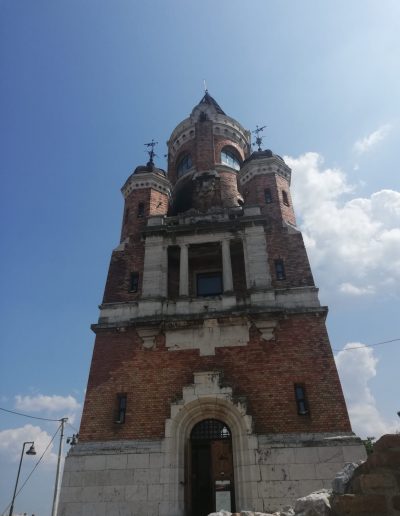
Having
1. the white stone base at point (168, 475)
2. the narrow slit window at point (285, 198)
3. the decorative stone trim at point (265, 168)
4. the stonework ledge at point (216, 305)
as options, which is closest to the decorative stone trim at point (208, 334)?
Result: the stonework ledge at point (216, 305)

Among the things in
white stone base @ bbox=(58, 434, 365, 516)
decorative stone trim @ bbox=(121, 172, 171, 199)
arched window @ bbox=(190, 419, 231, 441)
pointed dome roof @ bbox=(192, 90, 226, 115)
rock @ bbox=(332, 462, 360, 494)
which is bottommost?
rock @ bbox=(332, 462, 360, 494)

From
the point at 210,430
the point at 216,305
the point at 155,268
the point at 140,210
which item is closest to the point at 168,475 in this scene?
the point at 210,430

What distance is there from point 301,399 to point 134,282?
839cm

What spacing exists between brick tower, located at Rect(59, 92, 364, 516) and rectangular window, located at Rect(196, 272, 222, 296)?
5 centimetres

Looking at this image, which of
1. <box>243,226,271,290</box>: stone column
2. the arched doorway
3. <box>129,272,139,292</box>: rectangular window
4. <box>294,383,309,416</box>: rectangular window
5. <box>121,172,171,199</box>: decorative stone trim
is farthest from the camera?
<box>121,172,171,199</box>: decorative stone trim

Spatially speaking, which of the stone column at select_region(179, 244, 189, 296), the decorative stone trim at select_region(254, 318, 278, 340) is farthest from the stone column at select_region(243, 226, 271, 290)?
the stone column at select_region(179, 244, 189, 296)

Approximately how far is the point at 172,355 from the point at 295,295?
5360mm

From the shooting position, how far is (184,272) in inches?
684

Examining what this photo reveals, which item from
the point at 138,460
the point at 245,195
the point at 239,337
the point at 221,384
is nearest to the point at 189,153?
the point at 245,195

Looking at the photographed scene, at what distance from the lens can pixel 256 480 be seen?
483 inches

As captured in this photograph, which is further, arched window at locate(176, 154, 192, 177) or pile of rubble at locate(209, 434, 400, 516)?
arched window at locate(176, 154, 192, 177)

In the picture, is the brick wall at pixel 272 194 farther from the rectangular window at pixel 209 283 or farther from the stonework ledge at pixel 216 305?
the stonework ledge at pixel 216 305

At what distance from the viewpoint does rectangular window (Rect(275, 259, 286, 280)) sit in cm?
1681

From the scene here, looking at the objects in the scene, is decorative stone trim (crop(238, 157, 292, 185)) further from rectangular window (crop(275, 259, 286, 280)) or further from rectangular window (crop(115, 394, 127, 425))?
rectangular window (crop(115, 394, 127, 425))
